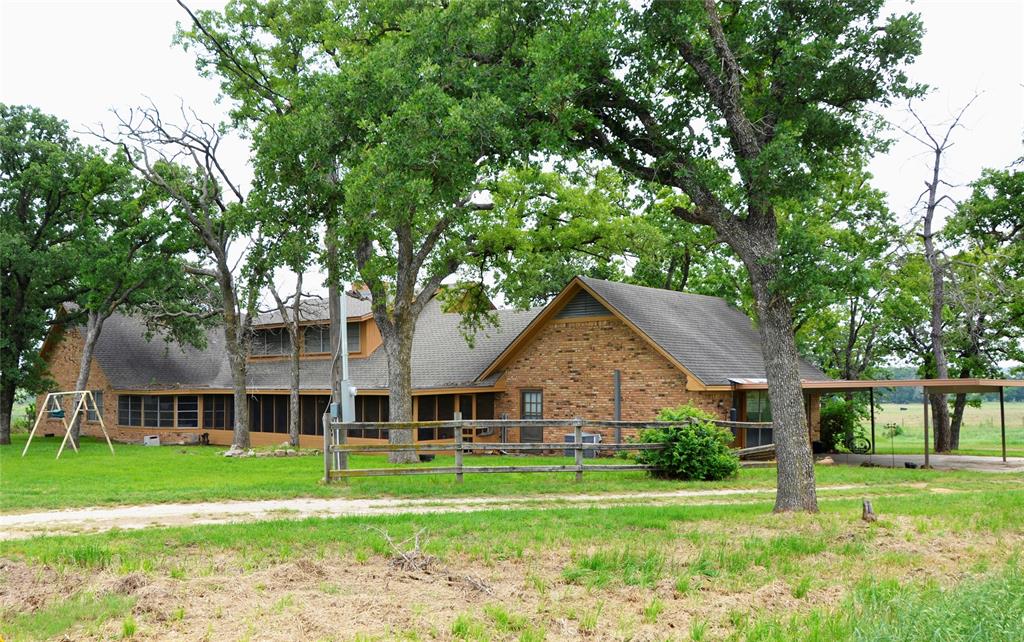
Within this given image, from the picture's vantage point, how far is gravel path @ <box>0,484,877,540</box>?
1201 centimetres

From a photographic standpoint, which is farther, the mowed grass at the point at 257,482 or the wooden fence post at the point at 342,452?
the wooden fence post at the point at 342,452

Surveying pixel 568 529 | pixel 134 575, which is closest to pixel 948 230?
pixel 568 529

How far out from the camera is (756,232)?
1326 cm

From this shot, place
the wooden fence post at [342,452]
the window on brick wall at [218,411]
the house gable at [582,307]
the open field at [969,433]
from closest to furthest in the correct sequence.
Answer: the wooden fence post at [342,452]
the house gable at [582,307]
the window on brick wall at [218,411]
the open field at [969,433]

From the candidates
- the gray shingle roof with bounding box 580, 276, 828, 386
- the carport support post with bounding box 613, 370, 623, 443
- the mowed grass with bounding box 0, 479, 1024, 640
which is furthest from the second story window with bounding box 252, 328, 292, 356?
the mowed grass with bounding box 0, 479, 1024, 640

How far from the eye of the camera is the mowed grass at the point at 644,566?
7.02 metres

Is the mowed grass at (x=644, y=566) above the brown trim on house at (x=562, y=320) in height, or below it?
below

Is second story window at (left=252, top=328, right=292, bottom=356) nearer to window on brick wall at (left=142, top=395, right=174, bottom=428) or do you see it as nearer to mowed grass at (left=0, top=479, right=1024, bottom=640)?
window on brick wall at (left=142, top=395, right=174, bottom=428)

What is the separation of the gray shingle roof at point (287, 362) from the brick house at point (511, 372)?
0.08m

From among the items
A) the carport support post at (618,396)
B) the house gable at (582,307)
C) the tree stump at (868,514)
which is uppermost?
the house gable at (582,307)

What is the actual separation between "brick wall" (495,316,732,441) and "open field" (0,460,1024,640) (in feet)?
45.6

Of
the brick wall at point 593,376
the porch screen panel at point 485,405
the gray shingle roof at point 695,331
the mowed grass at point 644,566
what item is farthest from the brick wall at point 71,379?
the mowed grass at point 644,566

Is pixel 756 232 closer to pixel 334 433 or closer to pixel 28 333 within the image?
pixel 334 433

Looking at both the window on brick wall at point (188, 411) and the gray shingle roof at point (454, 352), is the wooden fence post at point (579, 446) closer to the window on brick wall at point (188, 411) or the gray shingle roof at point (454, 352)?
the gray shingle roof at point (454, 352)
